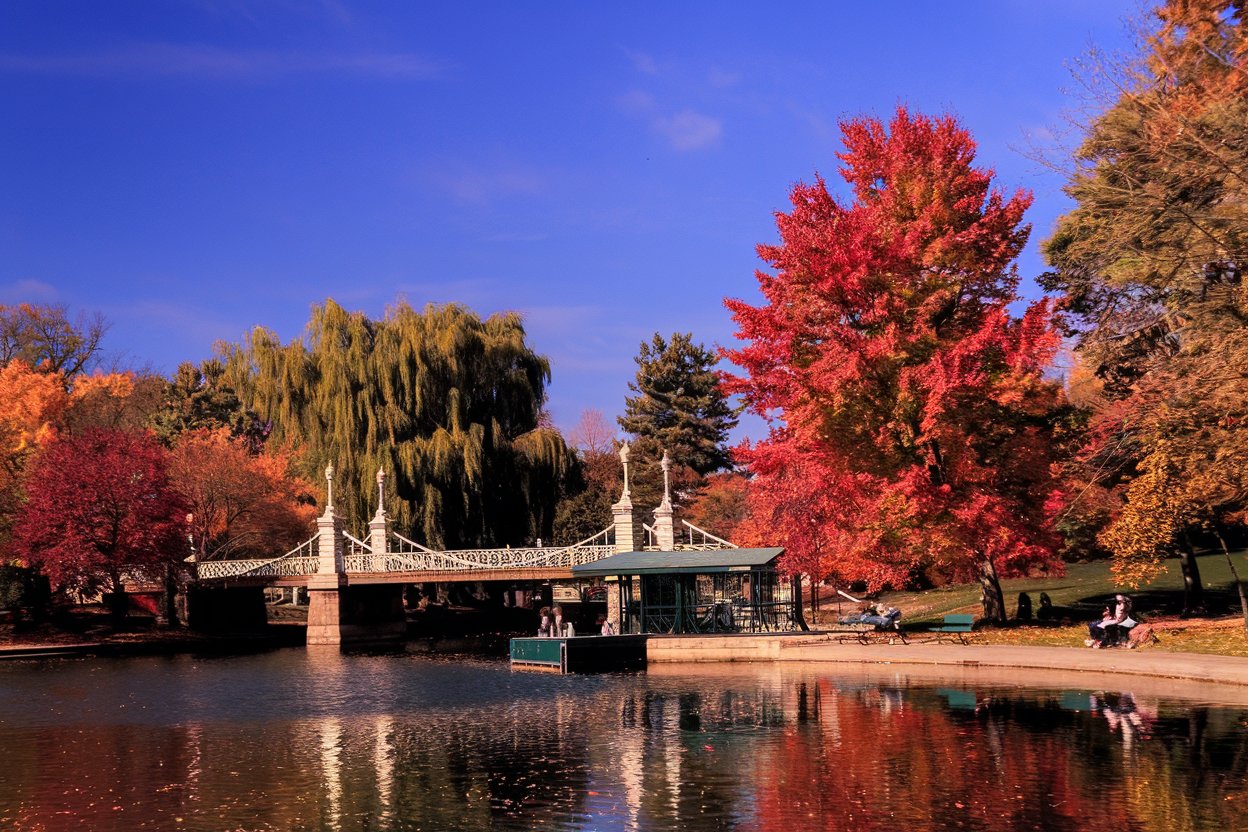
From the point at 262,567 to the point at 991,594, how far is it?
3704 cm

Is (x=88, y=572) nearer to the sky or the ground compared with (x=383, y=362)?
nearer to the ground

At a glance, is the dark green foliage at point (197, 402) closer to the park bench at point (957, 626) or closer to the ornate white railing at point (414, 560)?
the ornate white railing at point (414, 560)

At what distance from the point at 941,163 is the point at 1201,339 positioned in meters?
10.6

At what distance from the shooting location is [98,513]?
53.7 meters

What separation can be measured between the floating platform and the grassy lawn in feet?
31.8

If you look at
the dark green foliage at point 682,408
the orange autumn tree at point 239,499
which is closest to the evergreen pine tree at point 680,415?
the dark green foliage at point 682,408

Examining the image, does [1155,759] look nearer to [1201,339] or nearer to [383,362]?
[1201,339]

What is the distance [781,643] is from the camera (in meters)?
35.4

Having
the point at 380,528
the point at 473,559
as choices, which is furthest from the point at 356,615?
the point at 473,559

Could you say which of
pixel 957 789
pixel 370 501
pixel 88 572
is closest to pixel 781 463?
pixel 957 789

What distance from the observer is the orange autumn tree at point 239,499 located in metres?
65.5

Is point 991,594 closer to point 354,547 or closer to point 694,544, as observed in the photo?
point 694,544

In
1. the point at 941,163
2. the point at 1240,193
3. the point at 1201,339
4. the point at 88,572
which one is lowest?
the point at 88,572

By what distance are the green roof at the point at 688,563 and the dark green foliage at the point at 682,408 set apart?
50.1 m
